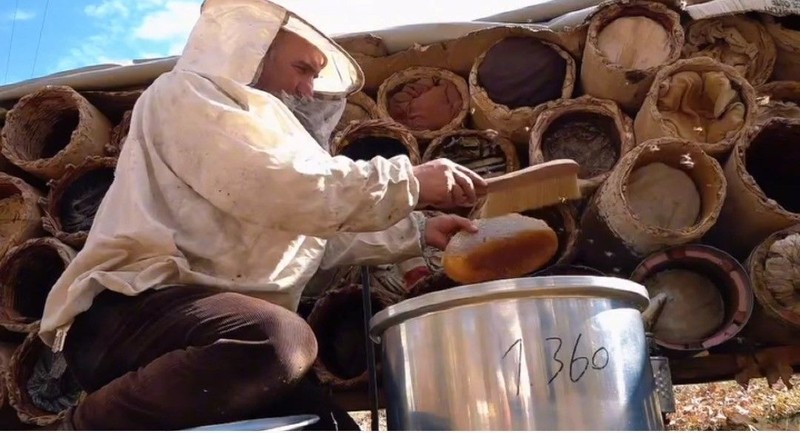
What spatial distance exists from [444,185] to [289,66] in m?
0.59

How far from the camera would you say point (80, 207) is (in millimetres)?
2670

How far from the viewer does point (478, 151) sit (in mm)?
2562

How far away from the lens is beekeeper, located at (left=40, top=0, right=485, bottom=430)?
4.85 ft

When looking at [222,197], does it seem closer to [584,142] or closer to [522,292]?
Answer: [522,292]

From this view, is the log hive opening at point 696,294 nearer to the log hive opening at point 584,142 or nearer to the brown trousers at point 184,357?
the log hive opening at point 584,142

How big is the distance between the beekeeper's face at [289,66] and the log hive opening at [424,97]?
23.0 inches

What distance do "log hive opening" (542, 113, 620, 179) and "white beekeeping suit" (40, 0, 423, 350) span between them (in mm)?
946

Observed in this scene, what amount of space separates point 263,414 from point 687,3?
1784 millimetres

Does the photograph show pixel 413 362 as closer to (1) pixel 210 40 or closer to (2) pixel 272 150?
(2) pixel 272 150

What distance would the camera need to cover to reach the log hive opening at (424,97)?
2656mm

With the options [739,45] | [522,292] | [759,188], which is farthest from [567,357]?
[739,45]

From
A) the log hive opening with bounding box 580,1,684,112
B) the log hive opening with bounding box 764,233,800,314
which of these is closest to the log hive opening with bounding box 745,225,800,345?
the log hive opening with bounding box 764,233,800,314

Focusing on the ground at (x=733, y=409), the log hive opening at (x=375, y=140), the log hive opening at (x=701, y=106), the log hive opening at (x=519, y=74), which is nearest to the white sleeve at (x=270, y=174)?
the log hive opening at (x=375, y=140)

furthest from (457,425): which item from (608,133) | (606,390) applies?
(608,133)
